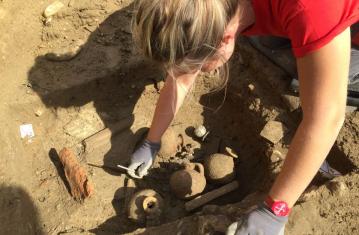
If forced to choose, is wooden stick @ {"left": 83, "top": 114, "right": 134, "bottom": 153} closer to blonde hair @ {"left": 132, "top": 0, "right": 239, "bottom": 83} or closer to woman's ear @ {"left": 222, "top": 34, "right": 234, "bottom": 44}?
blonde hair @ {"left": 132, "top": 0, "right": 239, "bottom": 83}

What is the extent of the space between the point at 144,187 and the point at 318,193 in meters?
1.27

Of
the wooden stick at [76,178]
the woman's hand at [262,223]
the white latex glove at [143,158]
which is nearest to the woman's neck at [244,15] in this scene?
the woman's hand at [262,223]

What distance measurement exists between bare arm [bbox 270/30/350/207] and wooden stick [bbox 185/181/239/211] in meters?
0.79

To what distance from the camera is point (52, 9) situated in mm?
3742

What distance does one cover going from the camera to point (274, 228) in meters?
2.19

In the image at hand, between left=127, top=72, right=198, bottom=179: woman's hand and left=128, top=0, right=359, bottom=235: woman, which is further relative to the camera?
left=127, top=72, right=198, bottom=179: woman's hand

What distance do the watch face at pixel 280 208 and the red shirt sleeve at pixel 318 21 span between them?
2.61 feet

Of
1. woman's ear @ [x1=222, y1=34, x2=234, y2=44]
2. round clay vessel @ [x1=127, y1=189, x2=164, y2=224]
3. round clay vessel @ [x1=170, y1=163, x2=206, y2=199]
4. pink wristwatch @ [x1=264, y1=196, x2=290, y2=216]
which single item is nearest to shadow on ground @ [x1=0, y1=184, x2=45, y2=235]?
round clay vessel @ [x1=127, y1=189, x2=164, y2=224]

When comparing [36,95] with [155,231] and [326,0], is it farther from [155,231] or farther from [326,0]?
[326,0]

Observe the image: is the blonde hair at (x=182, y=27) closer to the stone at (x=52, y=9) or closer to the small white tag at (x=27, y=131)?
the small white tag at (x=27, y=131)

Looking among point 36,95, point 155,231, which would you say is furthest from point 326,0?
point 36,95

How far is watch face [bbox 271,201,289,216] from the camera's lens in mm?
2150

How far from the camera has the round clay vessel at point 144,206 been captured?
9.17 feet

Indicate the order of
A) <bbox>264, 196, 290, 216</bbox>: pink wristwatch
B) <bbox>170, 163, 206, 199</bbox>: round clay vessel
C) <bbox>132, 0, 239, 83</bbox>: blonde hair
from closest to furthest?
<bbox>132, 0, 239, 83</bbox>: blonde hair < <bbox>264, 196, 290, 216</bbox>: pink wristwatch < <bbox>170, 163, 206, 199</bbox>: round clay vessel
